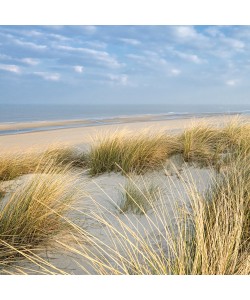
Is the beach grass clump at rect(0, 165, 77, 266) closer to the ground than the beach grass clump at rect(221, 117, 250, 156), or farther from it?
closer to the ground

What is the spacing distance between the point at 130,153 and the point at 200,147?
1092 mm

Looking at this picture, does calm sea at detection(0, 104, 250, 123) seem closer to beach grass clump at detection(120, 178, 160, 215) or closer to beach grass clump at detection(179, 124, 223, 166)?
→ beach grass clump at detection(179, 124, 223, 166)

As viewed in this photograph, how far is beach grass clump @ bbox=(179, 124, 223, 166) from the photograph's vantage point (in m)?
4.41

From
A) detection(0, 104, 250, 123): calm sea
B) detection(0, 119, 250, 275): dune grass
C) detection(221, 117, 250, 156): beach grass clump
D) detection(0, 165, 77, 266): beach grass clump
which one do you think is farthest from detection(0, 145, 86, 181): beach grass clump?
detection(0, 104, 250, 123): calm sea

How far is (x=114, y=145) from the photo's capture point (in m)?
4.66

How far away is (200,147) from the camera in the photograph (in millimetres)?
4613

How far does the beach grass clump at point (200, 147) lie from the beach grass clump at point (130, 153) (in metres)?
0.24

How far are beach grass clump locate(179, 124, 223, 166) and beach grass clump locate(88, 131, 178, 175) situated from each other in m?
0.24

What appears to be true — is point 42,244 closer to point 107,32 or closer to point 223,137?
point 107,32

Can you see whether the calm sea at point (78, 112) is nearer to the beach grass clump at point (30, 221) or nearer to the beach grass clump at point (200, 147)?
the beach grass clump at point (200, 147)

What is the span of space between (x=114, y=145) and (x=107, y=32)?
→ 1897mm

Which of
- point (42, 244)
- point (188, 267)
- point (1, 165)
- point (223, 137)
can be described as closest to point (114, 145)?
point (1, 165)
